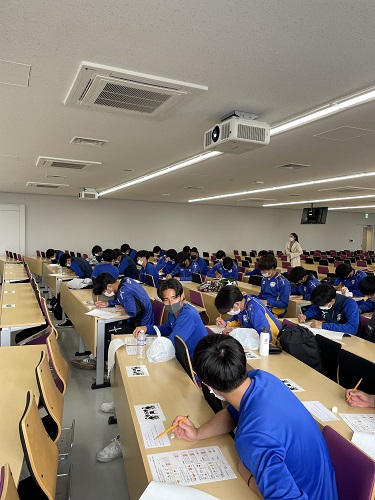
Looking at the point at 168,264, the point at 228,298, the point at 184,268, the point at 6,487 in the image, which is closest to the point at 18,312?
the point at 228,298

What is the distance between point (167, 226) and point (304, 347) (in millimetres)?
12823

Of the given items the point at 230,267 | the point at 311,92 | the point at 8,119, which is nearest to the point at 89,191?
the point at 230,267

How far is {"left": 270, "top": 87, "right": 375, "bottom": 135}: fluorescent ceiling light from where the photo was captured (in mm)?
2996

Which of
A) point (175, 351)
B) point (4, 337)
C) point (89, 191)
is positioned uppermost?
point (89, 191)

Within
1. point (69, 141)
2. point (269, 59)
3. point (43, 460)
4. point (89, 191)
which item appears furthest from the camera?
point (89, 191)

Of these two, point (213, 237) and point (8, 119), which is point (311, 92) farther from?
point (213, 237)

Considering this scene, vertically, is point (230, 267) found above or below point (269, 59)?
below

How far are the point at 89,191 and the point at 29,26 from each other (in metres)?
8.83

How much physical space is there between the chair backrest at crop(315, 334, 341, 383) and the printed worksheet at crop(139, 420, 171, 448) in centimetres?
157

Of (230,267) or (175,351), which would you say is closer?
(175,351)

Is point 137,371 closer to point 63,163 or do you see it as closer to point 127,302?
point 127,302

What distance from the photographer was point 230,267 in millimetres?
7473

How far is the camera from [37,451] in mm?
1617

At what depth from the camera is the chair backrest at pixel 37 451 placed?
1493mm
